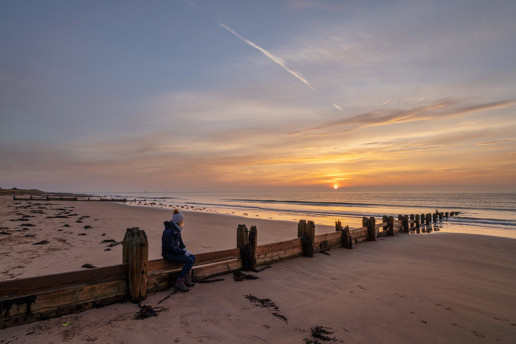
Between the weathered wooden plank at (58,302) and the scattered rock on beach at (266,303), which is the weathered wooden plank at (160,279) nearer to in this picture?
the weathered wooden plank at (58,302)

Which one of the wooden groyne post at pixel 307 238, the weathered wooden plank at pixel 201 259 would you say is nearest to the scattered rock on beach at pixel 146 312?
the weathered wooden plank at pixel 201 259

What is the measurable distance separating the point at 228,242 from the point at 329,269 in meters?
7.18

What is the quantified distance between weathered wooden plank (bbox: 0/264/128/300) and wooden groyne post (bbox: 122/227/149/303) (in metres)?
0.19

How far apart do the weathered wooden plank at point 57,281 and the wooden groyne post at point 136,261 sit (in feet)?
0.62

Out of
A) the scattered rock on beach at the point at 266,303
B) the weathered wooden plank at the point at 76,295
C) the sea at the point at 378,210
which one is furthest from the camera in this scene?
the sea at the point at 378,210

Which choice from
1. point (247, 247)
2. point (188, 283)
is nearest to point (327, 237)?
point (247, 247)

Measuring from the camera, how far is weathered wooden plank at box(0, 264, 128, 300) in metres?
4.16

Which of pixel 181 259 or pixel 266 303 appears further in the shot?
pixel 181 259

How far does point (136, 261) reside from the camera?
533 cm

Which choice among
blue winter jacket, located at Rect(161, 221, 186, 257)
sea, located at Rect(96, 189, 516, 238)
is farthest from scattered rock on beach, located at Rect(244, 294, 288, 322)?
sea, located at Rect(96, 189, 516, 238)

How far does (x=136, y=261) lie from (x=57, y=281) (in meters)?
1.26

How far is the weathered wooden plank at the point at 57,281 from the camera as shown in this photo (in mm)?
4164

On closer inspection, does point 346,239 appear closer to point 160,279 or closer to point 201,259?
point 201,259

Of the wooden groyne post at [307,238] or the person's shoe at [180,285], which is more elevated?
the wooden groyne post at [307,238]
